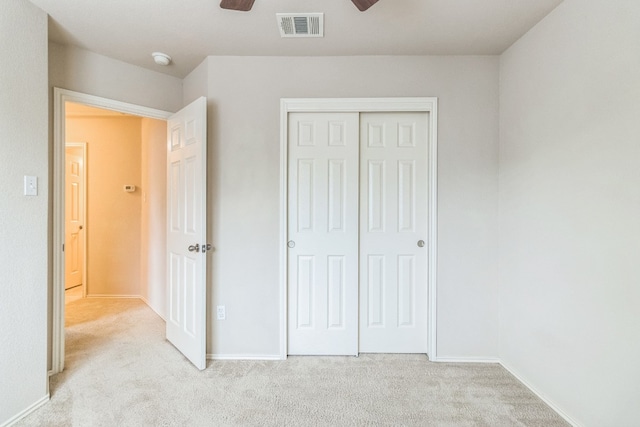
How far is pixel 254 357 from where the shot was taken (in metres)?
2.27

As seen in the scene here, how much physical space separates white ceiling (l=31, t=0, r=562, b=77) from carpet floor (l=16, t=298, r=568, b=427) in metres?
2.47

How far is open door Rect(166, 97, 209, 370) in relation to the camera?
2104 mm

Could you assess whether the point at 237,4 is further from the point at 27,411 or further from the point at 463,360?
the point at 463,360

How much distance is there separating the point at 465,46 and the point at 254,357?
2963mm

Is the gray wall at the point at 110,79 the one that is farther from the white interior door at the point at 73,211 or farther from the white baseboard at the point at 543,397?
the white baseboard at the point at 543,397

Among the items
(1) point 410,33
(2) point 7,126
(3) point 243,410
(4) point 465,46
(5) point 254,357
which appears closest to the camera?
(2) point 7,126

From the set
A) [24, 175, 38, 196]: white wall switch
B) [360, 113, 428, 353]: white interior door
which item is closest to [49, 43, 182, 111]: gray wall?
[24, 175, 38, 196]: white wall switch

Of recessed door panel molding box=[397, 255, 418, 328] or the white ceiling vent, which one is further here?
recessed door panel molding box=[397, 255, 418, 328]

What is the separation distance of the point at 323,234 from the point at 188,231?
110 cm

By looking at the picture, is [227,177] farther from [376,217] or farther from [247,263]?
[376,217]

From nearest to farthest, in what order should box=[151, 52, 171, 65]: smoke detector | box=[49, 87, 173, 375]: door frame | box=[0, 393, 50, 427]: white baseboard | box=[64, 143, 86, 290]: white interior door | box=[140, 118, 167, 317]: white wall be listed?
box=[0, 393, 50, 427]: white baseboard → box=[49, 87, 173, 375]: door frame → box=[151, 52, 171, 65]: smoke detector → box=[140, 118, 167, 317]: white wall → box=[64, 143, 86, 290]: white interior door

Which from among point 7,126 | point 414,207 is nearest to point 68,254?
point 7,126

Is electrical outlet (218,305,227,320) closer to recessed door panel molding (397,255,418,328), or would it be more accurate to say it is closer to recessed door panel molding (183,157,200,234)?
Answer: recessed door panel molding (183,157,200,234)

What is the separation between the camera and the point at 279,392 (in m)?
1.86
